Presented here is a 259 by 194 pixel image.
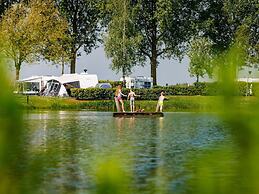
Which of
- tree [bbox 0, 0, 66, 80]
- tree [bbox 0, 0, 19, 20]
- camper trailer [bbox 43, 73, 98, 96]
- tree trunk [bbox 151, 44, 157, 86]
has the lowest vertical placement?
camper trailer [bbox 43, 73, 98, 96]

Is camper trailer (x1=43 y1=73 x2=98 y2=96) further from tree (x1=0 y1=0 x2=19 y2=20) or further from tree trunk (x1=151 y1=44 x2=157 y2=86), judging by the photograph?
tree (x1=0 y1=0 x2=19 y2=20)

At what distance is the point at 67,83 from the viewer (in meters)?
74.9

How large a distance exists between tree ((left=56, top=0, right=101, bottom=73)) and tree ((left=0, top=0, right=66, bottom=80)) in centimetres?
800

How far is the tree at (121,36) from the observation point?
74062 millimetres

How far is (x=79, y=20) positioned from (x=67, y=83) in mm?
10614

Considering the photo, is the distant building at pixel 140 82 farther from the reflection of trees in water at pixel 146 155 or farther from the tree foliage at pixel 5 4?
the reflection of trees in water at pixel 146 155

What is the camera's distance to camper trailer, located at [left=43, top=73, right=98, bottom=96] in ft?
230

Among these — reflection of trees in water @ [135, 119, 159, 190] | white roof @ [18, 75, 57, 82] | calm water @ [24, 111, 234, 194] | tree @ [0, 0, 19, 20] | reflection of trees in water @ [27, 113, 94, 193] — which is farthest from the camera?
tree @ [0, 0, 19, 20]

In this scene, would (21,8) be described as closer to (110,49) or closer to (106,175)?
(110,49)

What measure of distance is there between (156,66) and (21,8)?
17.9m

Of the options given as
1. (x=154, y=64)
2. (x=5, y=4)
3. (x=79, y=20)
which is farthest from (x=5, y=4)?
(x=154, y=64)

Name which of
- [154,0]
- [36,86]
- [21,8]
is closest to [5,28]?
[21,8]

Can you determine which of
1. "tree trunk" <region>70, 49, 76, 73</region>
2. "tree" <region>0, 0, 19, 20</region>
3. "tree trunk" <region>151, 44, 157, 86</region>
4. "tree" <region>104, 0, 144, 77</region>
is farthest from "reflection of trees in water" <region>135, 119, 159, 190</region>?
"tree" <region>0, 0, 19, 20</region>

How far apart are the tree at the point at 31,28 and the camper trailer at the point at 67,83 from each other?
11.3ft
